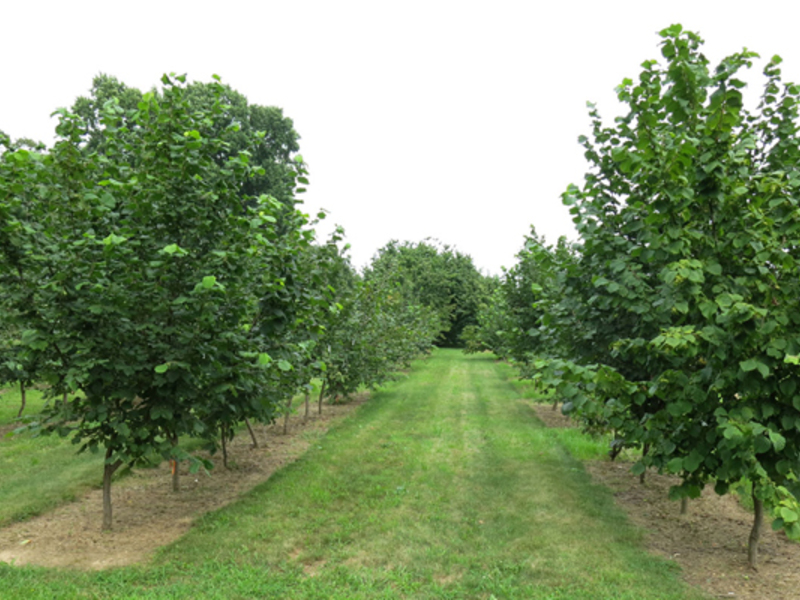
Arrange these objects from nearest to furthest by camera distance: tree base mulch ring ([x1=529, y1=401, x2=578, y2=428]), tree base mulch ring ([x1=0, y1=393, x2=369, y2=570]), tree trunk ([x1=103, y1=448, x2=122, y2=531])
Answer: tree base mulch ring ([x1=0, y1=393, x2=369, y2=570]), tree trunk ([x1=103, y1=448, x2=122, y2=531]), tree base mulch ring ([x1=529, y1=401, x2=578, y2=428])

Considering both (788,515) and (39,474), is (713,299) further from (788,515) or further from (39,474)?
(39,474)

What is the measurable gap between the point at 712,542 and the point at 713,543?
0.03m

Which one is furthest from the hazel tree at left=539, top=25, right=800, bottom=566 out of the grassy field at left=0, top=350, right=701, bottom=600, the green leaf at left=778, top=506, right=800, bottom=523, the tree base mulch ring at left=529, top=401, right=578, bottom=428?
the tree base mulch ring at left=529, top=401, right=578, bottom=428

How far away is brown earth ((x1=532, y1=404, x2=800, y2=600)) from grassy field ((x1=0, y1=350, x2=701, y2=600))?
0.29 metres

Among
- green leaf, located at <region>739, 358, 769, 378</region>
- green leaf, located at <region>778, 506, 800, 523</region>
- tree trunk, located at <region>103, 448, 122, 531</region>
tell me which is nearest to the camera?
green leaf, located at <region>778, 506, 800, 523</region>

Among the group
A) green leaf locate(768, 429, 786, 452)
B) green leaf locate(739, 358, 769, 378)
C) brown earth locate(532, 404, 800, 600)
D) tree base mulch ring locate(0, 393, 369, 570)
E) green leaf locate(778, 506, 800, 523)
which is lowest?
tree base mulch ring locate(0, 393, 369, 570)

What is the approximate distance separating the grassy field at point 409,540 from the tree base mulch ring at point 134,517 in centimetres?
31

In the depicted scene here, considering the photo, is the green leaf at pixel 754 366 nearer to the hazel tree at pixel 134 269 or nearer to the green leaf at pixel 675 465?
the green leaf at pixel 675 465

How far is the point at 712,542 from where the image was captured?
18.8ft

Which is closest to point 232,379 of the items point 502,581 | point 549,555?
point 502,581

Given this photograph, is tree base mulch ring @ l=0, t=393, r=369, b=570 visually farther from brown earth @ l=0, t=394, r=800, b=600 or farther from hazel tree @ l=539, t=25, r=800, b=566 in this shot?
hazel tree @ l=539, t=25, r=800, b=566

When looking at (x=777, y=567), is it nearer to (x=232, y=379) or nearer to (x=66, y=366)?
(x=232, y=379)

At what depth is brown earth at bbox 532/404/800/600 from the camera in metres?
4.71

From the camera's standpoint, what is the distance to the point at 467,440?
35.7 ft
